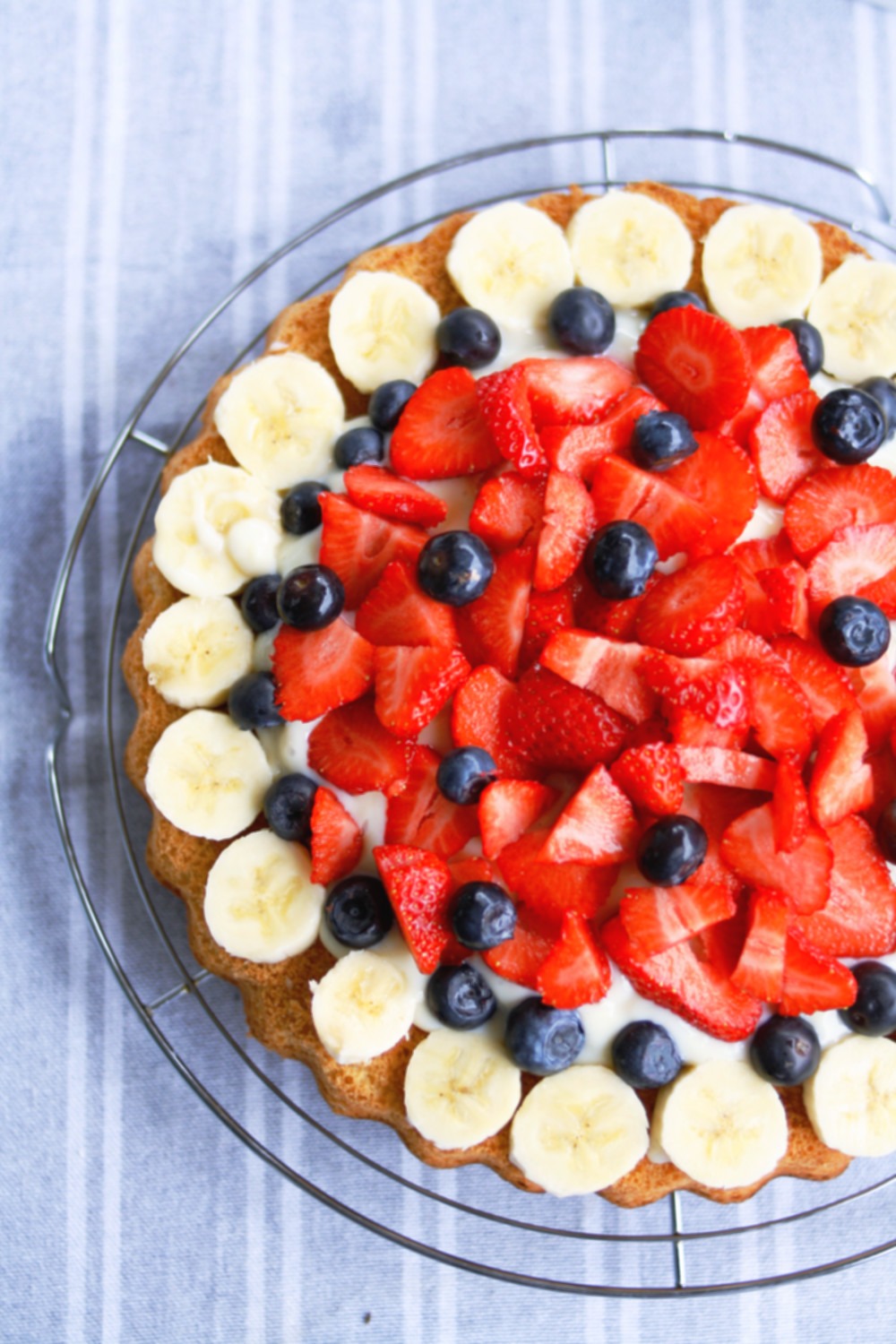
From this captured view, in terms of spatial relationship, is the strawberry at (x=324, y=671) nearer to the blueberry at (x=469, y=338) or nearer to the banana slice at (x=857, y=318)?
the blueberry at (x=469, y=338)

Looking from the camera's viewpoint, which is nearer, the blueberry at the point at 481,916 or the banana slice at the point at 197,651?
the blueberry at the point at 481,916

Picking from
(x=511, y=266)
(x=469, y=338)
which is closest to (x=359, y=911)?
(x=469, y=338)

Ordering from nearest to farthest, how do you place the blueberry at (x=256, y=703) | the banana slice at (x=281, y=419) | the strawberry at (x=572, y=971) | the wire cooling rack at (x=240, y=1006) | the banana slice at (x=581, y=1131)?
the strawberry at (x=572, y=971) → the banana slice at (x=581, y=1131) → the blueberry at (x=256, y=703) → the banana slice at (x=281, y=419) → the wire cooling rack at (x=240, y=1006)

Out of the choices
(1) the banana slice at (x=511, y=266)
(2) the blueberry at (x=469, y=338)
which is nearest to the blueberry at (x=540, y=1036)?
(2) the blueberry at (x=469, y=338)

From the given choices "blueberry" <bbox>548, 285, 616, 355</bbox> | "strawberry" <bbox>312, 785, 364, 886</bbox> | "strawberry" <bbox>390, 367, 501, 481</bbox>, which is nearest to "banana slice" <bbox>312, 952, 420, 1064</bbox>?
"strawberry" <bbox>312, 785, 364, 886</bbox>

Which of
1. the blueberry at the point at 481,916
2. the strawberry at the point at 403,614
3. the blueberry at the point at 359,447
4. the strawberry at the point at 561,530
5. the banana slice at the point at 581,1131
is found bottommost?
the banana slice at the point at 581,1131

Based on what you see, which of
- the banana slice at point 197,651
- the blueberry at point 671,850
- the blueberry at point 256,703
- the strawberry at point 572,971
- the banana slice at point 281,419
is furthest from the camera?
the banana slice at point 281,419

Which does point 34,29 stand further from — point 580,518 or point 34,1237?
point 34,1237

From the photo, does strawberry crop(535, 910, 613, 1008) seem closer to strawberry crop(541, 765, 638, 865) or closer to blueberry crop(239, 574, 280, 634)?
strawberry crop(541, 765, 638, 865)
